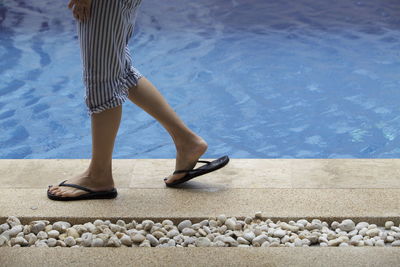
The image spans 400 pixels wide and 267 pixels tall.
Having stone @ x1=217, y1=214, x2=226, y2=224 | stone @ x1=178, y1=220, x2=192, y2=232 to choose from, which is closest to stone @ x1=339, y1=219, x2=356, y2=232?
stone @ x1=217, y1=214, x2=226, y2=224

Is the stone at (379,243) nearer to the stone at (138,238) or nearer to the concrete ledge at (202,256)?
the concrete ledge at (202,256)

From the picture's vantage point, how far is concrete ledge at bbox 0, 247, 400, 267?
1897 millimetres

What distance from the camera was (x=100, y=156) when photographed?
237 centimetres

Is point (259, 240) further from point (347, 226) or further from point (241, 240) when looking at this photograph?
point (347, 226)

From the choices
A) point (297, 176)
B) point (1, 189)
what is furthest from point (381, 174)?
point (1, 189)

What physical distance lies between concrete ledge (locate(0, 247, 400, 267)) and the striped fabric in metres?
0.51

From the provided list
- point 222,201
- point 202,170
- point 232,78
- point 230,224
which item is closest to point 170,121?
point 202,170

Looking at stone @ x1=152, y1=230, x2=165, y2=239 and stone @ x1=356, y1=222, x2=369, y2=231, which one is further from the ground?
stone @ x1=152, y1=230, x2=165, y2=239

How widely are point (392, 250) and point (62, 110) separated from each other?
8.34ft

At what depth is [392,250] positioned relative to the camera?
1957 mm

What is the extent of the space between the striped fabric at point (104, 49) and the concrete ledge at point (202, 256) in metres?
0.51

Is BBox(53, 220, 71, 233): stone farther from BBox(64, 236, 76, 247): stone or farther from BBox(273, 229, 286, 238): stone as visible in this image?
BBox(273, 229, 286, 238): stone

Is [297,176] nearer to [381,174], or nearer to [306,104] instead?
[381,174]

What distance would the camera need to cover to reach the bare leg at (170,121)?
241 centimetres
